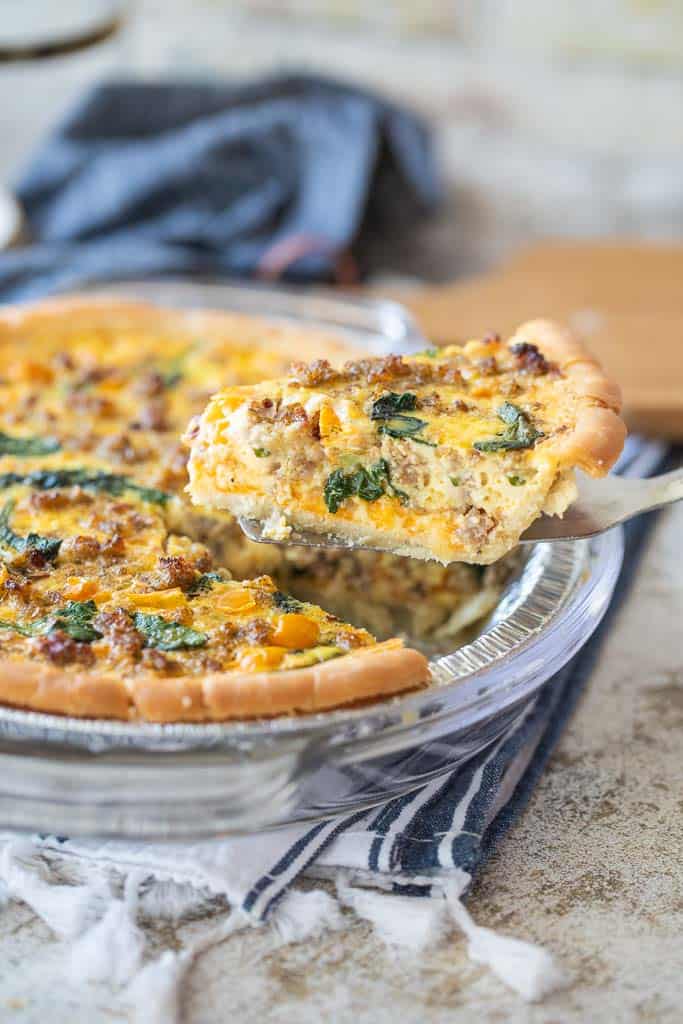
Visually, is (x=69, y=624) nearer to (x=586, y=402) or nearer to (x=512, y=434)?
(x=512, y=434)

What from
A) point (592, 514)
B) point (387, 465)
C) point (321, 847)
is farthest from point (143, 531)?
point (592, 514)

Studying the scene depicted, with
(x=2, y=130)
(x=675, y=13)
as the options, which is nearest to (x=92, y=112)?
(x=2, y=130)

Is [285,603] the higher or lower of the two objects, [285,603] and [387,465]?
the lower

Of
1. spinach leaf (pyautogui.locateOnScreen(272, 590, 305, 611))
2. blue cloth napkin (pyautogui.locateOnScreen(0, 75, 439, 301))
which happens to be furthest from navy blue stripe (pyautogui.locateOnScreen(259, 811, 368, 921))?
blue cloth napkin (pyautogui.locateOnScreen(0, 75, 439, 301))

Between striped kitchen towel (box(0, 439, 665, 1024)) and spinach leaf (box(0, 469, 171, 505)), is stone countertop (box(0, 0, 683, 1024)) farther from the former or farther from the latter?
spinach leaf (box(0, 469, 171, 505))

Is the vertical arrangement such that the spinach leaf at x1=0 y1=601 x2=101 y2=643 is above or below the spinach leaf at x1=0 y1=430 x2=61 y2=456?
above

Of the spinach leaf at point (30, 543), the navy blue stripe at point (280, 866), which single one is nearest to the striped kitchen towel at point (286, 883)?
the navy blue stripe at point (280, 866)

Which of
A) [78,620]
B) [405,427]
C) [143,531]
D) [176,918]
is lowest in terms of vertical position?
[176,918]

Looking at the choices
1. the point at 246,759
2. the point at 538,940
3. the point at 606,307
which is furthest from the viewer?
the point at 606,307
